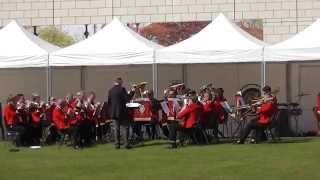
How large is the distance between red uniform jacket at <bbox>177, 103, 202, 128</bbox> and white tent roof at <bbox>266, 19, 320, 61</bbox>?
3200 millimetres

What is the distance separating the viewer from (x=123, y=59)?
20344 mm

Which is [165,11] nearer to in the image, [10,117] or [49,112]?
[49,112]

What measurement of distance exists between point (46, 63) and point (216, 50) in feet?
16.4

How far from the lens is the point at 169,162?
14375 millimetres

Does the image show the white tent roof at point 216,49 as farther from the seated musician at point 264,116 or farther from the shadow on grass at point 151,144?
the shadow on grass at point 151,144

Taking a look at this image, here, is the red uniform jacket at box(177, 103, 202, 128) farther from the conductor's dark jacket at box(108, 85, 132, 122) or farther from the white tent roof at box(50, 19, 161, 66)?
the white tent roof at box(50, 19, 161, 66)

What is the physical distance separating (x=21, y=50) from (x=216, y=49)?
5.93m

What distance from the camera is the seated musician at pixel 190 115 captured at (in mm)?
17578

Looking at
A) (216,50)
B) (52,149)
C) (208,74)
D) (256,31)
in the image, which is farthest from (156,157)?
(256,31)

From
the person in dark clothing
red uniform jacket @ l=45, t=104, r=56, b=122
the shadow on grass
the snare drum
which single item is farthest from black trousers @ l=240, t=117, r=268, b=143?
red uniform jacket @ l=45, t=104, r=56, b=122

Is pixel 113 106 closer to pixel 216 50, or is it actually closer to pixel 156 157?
pixel 156 157

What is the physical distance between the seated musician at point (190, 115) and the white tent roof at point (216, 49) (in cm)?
240

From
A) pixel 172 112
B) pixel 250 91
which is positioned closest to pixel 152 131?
pixel 172 112

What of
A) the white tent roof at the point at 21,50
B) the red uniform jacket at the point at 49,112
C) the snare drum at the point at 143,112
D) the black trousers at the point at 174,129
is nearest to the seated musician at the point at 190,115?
the black trousers at the point at 174,129
